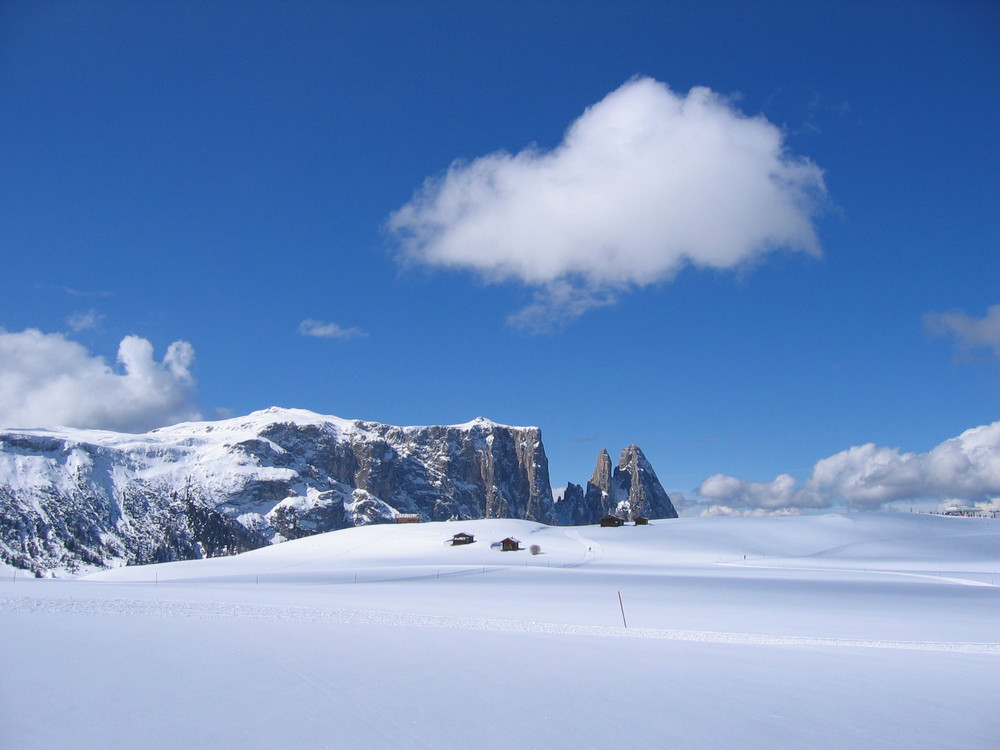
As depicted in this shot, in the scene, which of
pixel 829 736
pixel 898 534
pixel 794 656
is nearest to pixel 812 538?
pixel 898 534

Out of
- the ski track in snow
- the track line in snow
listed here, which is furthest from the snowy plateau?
the track line in snow

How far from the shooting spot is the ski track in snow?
2023cm

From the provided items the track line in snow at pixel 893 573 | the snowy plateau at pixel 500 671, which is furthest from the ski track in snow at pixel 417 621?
the track line in snow at pixel 893 573

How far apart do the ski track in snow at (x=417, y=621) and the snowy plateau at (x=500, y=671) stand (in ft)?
0.53

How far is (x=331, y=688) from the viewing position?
1189 centimetres

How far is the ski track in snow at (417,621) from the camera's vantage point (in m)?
20.2

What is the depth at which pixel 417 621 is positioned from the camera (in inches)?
872

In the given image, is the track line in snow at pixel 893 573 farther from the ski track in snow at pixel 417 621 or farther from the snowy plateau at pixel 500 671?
the ski track in snow at pixel 417 621

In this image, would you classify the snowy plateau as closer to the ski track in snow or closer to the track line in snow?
the ski track in snow

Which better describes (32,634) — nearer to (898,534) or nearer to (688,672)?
(688,672)

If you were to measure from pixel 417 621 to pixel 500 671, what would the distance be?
8849 millimetres

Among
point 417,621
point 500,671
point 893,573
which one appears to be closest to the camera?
point 500,671

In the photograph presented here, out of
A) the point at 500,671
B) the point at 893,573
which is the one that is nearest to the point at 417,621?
the point at 500,671

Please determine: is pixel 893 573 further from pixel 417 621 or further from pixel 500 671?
pixel 500 671
